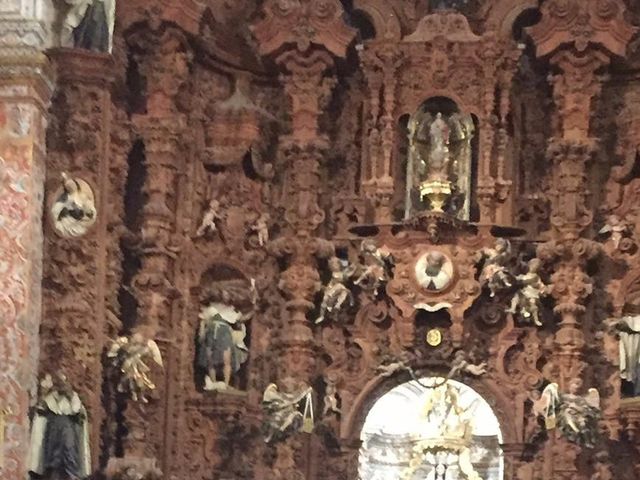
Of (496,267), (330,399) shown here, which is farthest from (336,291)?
(496,267)

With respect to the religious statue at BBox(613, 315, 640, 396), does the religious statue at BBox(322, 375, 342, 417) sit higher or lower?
lower

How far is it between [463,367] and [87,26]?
6.94 m

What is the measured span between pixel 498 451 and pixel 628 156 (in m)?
4.55

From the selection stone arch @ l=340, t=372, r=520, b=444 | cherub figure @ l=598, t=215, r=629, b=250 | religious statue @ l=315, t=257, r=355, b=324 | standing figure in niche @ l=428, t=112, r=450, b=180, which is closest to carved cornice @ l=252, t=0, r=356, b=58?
standing figure in niche @ l=428, t=112, r=450, b=180

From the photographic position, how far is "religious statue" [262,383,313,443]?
21.3 m

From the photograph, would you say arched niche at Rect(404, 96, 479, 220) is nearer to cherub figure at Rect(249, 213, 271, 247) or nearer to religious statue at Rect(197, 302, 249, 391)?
cherub figure at Rect(249, 213, 271, 247)

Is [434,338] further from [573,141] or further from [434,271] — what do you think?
[573,141]

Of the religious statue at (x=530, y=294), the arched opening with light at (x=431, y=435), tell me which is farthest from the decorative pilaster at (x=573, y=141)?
the arched opening with light at (x=431, y=435)

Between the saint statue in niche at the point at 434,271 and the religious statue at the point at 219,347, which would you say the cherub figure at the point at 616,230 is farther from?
the religious statue at the point at 219,347

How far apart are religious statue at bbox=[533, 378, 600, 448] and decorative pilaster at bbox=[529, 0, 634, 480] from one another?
0.51m

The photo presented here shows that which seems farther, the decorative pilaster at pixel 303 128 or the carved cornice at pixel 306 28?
the carved cornice at pixel 306 28

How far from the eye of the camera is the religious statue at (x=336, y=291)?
2211 centimetres

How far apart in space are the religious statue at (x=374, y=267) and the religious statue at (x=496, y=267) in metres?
1.33

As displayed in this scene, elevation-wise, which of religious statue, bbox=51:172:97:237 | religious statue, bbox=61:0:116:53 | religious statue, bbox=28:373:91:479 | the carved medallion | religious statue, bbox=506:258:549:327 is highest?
religious statue, bbox=61:0:116:53
